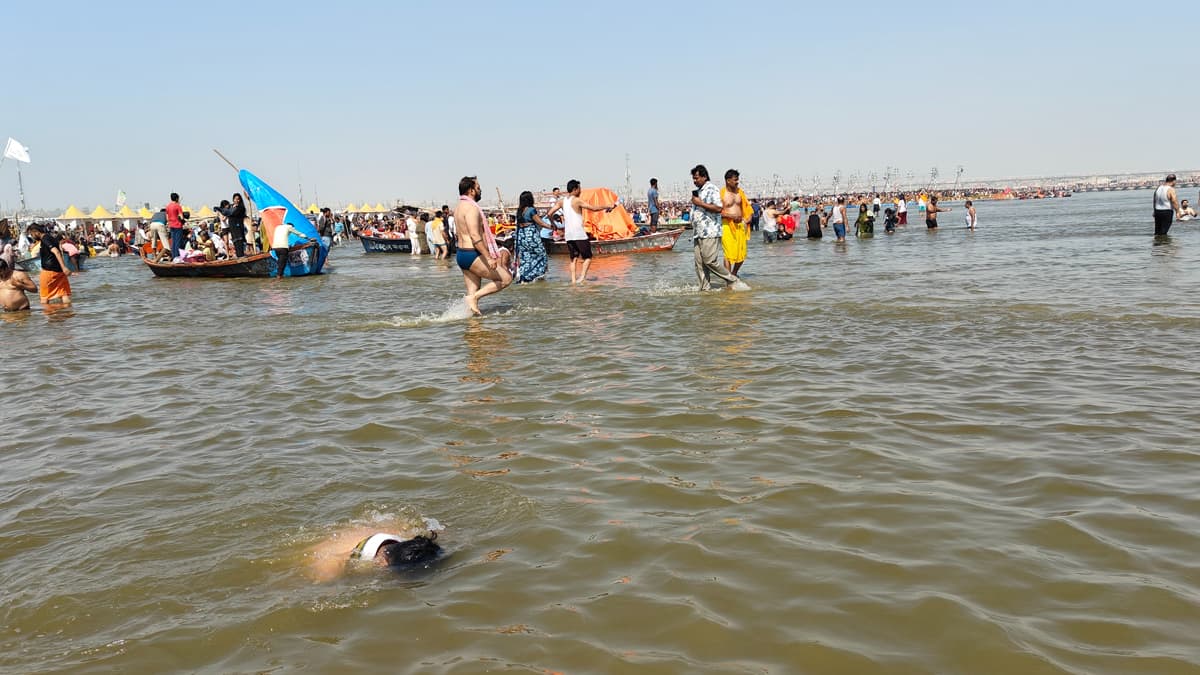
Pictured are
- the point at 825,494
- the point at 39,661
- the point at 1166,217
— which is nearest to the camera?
the point at 39,661

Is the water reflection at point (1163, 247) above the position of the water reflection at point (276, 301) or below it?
below

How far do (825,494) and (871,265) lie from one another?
13843 millimetres

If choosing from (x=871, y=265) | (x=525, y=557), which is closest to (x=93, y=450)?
(x=525, y=557)

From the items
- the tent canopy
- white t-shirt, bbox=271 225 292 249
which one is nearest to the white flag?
the tent canopy

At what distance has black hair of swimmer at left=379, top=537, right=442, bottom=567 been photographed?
10.2ft

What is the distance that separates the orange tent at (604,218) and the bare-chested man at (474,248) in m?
14.2

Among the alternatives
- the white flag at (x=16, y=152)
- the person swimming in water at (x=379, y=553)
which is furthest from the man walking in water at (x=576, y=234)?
the white flag at (x=16, y=152)

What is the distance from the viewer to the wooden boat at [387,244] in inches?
1186

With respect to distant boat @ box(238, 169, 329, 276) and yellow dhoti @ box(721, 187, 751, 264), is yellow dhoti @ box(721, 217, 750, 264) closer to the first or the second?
yellow dhoti @ box(721, 187, 751, 264)

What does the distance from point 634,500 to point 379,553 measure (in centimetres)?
118

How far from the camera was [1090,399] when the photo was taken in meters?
5.09

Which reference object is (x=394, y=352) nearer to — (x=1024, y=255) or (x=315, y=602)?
(x=315, y=602)

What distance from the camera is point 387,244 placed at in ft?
100

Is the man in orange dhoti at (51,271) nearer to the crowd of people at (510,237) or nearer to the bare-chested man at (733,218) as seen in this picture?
the crowd of people at (510,237)
